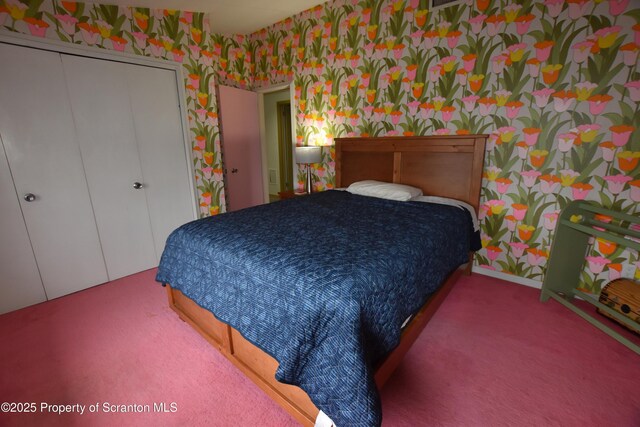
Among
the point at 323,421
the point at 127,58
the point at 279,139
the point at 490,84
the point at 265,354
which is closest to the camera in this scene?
the point at 323,421

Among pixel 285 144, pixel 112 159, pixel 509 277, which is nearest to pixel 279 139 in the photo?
pixel 285 144

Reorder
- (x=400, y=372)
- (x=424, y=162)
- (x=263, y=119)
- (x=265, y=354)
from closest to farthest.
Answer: (x=265, y=354) < (x=400, y=372) < (x=424, y=162) < (x=263, y=119)

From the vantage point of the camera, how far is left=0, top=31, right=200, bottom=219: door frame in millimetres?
2133

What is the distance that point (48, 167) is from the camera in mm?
2330

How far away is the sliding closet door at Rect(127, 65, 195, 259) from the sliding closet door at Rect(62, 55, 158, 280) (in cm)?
7

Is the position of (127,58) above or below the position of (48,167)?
above

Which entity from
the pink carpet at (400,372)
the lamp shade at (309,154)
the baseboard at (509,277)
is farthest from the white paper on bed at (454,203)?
the lamp shade at (309,154)

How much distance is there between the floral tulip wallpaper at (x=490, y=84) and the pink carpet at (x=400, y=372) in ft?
2.72

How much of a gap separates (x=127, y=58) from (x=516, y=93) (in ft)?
11.3

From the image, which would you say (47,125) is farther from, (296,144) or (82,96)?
(296,144)

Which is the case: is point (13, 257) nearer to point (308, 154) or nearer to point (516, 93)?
point (308, 154)

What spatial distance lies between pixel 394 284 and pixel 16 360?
7.72ft

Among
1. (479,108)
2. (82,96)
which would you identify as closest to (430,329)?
(479,108)

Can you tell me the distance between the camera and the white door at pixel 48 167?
2.13 meters
